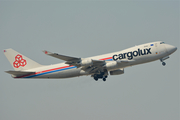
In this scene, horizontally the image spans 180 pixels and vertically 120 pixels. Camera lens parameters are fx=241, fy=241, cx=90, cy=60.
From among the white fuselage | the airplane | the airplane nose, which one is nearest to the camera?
the airplane

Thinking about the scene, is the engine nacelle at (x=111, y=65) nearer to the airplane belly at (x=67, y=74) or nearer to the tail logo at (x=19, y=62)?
the airplane belly at (x=67, y=74)

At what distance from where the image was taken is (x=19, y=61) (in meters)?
46.4

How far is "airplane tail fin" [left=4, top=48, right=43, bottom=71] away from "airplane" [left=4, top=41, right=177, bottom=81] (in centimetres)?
133

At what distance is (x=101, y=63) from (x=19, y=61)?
55.2 feet

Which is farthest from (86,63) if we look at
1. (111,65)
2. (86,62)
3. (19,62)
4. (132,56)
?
(19,62)

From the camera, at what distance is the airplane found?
39219 mm

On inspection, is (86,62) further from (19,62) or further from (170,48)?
(19,62)

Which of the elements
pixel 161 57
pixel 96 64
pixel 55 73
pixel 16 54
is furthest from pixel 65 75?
pixel 161 57

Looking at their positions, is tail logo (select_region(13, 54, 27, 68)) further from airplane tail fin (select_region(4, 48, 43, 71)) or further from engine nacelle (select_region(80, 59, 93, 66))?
engine nacelle (select_region(80, 59, 93, 66))

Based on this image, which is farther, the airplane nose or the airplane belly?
the airplane belly

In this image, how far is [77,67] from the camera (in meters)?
40.0

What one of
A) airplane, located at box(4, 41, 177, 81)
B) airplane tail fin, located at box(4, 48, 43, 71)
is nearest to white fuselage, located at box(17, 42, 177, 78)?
airplane, located at box(4, 41, 177, 81)

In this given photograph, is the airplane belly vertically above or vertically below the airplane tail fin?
below

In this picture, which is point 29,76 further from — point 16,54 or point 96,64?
point 96,64
